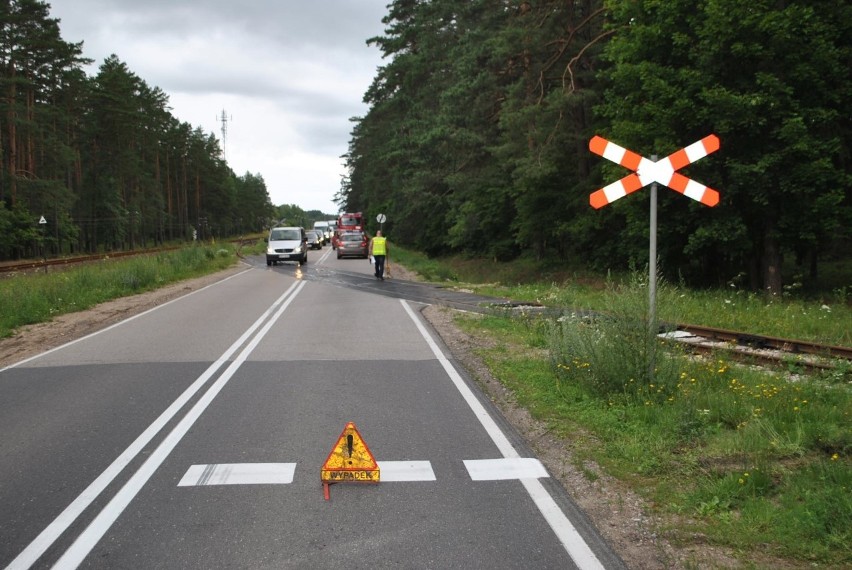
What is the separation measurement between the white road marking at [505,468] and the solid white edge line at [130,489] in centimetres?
248

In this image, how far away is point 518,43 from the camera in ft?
87.2

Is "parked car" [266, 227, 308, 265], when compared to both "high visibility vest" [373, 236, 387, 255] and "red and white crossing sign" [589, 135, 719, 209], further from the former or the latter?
"red and white crossing sign" [589, 135, 719, 209]

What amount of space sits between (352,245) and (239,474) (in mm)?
40105

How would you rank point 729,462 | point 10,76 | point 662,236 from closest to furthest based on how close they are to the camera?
point 729,462 < point 662,236 < point 10,76

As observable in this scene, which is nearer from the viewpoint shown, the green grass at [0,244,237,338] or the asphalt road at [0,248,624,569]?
the asphalt road at [0,248,624,569]

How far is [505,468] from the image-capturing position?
17.3 ft

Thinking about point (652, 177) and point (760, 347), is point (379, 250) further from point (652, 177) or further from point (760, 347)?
point (652, 177)

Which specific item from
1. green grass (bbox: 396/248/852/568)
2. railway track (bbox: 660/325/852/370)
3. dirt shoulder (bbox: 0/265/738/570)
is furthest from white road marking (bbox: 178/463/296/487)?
railway track (bbox: 660/325/852/370)

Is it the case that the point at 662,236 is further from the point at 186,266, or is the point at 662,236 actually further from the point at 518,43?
the point at 186,266

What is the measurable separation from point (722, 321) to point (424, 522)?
10.3m

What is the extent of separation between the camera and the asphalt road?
390 centimetres

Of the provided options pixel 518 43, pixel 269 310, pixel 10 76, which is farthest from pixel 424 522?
pixel 10 76

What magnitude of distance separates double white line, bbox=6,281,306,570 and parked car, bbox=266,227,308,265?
29.0 m

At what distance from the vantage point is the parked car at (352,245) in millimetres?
44656
